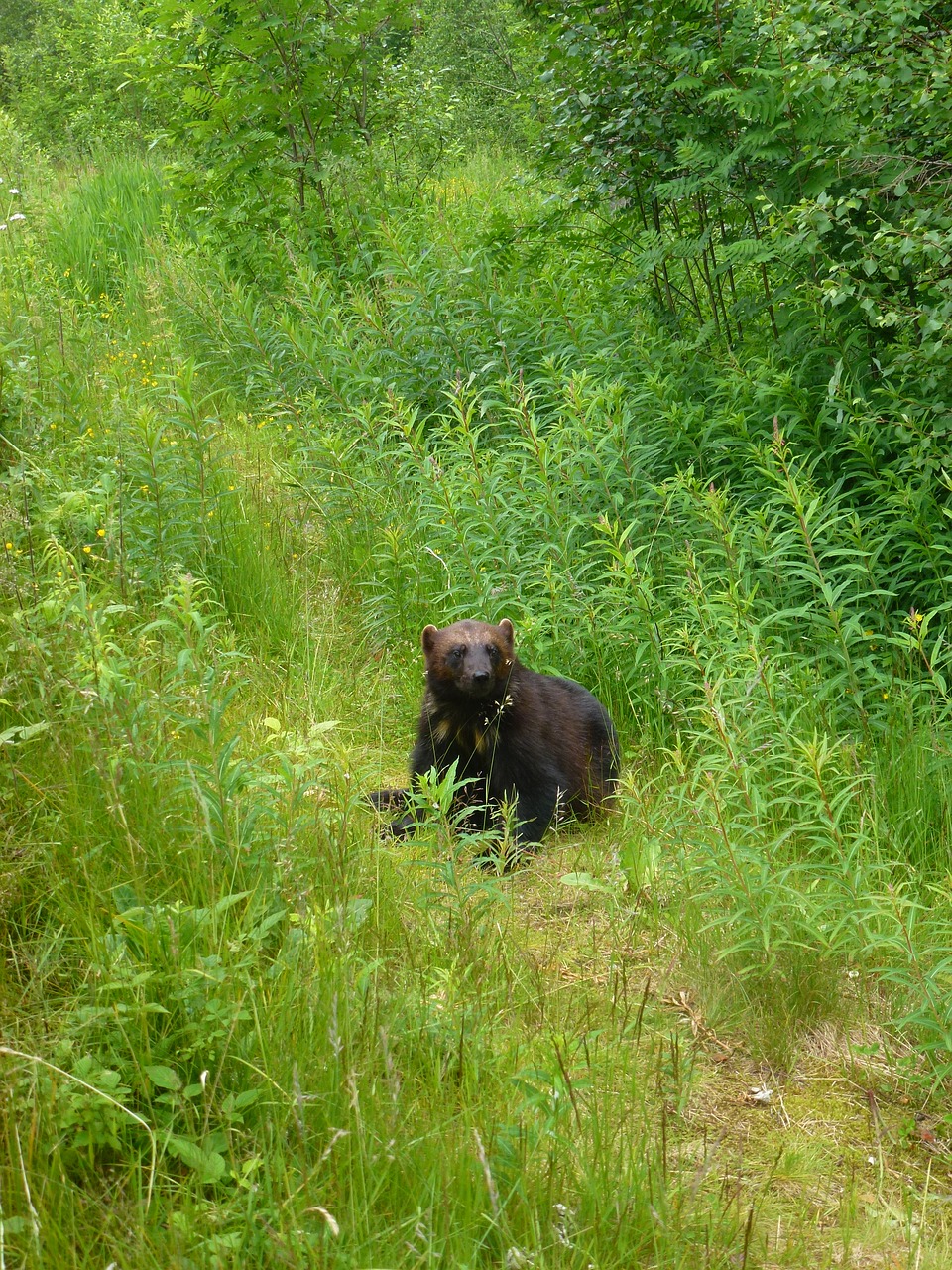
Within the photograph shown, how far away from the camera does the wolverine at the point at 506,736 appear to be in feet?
17.1

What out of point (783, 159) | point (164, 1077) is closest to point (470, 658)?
point (164, 1077)

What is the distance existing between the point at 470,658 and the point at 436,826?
5.25ft

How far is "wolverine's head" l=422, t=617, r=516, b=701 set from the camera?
5.09 meters

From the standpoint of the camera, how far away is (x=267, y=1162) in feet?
7.80

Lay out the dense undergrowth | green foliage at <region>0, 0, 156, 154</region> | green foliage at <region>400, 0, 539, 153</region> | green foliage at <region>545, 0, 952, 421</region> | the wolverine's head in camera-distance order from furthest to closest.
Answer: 1. green foliage at <region>400, 0, 539, 153</region>
2. green foliage at <region>0, 0, 156, 154</region>
3. the wolverine's head
4. green foliage at <region>545, 0, 952, 421</region>
5. the dense undergrowth

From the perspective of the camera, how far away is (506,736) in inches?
209

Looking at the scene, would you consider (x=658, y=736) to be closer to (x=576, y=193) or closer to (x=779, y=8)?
(x=779, y=8)

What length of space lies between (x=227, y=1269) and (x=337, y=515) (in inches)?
189

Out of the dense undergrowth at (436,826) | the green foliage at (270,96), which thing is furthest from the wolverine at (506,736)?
the green foliage at (270,96)

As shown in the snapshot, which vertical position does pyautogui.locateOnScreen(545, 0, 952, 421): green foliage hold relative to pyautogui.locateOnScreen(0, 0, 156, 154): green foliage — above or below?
below

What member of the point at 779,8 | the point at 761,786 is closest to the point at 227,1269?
the point at 761,786

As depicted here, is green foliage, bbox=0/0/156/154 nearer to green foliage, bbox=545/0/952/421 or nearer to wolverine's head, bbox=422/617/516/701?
green foliage, bbox=545/0/952/421

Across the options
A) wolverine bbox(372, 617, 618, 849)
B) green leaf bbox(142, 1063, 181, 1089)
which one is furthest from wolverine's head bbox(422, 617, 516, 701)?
green leaf bbox(142, 1063, 181, 1089)

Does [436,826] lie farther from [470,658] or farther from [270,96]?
[270,96]
